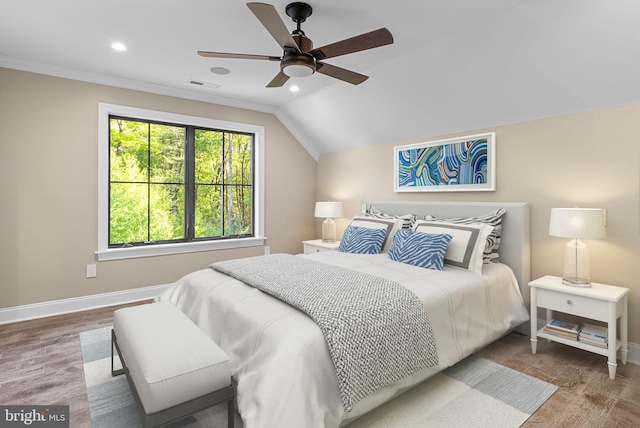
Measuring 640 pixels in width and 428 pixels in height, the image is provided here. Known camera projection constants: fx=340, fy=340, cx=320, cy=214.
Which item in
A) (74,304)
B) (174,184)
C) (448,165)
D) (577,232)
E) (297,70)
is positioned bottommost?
(74,304)

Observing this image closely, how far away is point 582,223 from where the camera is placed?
2414 millimetres

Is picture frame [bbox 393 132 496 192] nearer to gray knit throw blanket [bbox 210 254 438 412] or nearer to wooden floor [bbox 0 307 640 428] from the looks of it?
wooden floor [bbox 0 307 640 428]

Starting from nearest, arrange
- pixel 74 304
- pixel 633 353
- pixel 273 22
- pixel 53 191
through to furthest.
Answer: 1. pixel 273 22
2. pixel 633 353
3. pixel 53 191
4. pixel 74 304

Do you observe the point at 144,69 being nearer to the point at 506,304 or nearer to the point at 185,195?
the point at 185,195

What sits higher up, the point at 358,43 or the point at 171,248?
the point at 358,43

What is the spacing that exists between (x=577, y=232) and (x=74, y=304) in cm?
456

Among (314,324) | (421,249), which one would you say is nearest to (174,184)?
(421,249)

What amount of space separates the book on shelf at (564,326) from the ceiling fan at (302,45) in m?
2.38

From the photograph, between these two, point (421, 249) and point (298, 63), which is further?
point (421, 249)

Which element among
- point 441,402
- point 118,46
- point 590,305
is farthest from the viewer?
point 118,46

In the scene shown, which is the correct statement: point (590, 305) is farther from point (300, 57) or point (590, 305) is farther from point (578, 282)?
point (300, 57)

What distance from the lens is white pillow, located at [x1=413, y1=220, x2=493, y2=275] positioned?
2.72 m

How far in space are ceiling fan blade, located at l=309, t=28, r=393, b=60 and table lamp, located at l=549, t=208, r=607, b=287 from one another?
179cm

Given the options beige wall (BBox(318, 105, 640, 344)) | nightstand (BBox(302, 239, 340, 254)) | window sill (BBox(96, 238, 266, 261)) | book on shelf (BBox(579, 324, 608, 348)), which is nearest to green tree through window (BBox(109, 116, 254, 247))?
window sill (BBox(96, 238, 266, 261))
